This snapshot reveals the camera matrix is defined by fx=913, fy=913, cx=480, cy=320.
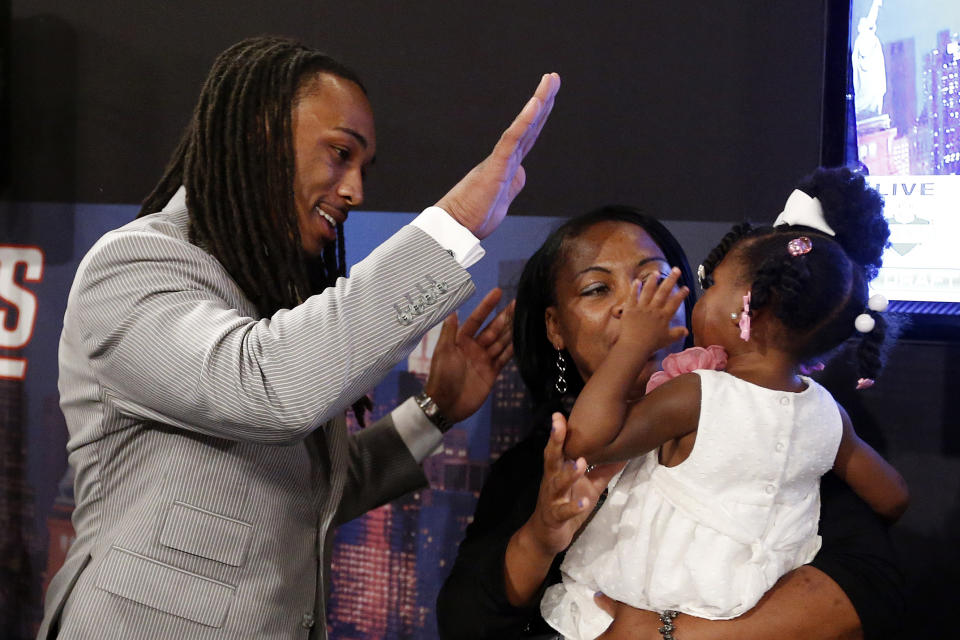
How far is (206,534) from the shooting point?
1.55 meters

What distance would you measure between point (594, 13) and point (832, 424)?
1277 millimetres

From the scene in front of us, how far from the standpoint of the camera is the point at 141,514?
1.54 meters

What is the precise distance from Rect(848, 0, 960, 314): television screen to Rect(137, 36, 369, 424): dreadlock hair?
3.67 feet

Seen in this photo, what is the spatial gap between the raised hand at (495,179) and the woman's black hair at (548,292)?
402mm

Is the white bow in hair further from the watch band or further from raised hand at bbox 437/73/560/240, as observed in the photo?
the watch band

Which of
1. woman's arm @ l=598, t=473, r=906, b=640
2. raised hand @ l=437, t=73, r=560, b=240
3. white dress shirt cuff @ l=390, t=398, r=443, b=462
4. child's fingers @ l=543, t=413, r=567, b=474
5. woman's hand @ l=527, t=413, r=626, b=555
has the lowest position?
woman's arm @ l=598, t=473, r=906, b=640

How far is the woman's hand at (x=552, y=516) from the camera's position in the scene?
1478 millimetres

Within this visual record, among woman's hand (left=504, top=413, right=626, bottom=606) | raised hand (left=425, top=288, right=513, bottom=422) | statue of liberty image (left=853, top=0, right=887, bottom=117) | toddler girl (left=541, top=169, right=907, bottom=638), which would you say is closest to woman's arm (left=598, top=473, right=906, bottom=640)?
toddler girl (left=541, top=169, right=907, bottom=638)

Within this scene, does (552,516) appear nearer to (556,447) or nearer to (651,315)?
(556,447)

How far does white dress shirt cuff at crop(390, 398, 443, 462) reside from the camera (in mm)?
2199

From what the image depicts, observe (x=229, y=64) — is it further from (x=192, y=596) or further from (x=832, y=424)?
(x=832, y=424)

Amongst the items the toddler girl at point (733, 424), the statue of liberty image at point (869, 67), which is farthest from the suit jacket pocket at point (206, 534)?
the statue of liberty image at point (869, 67)

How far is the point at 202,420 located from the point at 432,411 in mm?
824

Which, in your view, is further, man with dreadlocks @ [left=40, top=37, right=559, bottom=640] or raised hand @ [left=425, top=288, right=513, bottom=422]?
raised hand @ [left=425, top=288, right=513, bottom=422]
